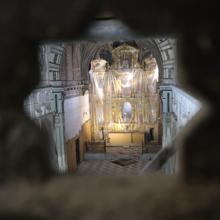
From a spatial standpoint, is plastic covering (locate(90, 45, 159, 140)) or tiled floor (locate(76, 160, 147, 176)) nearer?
tiled floor (locate(76, 160, 147, 176))

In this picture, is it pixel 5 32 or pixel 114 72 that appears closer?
pixel 5 32

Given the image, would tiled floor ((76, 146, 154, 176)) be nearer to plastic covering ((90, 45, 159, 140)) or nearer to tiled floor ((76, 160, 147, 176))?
tiled floor ((76, 160, 147, 176))

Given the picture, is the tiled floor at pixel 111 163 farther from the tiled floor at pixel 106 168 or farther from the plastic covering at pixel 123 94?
the plastic covering at pixel 123 94

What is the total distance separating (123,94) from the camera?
51.5 feet

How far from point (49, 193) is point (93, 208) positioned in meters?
0.19

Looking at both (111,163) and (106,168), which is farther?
(111,163)

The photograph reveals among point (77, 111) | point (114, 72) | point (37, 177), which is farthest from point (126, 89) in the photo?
point (37, 177)

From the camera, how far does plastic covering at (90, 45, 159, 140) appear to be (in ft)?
50.0

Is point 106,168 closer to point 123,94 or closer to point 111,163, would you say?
point 111,163

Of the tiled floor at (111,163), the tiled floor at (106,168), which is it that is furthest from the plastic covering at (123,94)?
the tiled floor at (106,168)

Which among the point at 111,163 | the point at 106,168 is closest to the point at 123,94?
the point at 111,163

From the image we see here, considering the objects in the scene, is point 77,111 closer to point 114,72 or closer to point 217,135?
point 114,72

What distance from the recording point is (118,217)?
2.90 ft

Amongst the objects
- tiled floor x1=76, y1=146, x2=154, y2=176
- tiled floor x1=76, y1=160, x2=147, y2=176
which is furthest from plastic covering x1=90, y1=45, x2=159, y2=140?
tiled floor x1=76, y1=160, x2=147, y2=176
